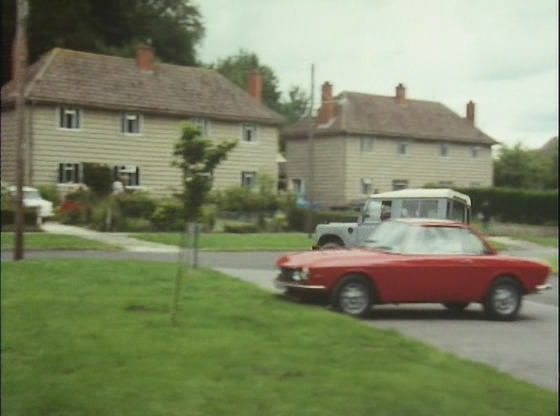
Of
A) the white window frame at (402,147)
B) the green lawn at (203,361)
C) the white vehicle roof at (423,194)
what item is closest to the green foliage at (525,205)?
the white window frame at (402,147)

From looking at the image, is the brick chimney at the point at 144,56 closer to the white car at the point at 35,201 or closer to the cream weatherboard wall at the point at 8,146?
the cream weatherboard wall at the point at 8,146

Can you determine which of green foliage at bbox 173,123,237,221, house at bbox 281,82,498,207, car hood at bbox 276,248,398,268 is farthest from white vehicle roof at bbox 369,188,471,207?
green foliage at bbox 173,123,237,221

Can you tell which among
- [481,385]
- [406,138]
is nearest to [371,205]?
[406,138]

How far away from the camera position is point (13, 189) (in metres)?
5.04

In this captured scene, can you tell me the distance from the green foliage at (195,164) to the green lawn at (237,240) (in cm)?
40

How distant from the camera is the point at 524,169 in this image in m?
5.97

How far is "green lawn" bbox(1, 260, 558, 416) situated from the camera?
13461 millimetres

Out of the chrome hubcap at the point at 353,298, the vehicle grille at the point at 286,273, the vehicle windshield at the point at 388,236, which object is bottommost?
the chrome hubcap at the point at 353,298

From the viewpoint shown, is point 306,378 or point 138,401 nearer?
point 138,401

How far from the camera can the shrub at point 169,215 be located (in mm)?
4426

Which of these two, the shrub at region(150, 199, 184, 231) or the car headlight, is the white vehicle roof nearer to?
the car headlight

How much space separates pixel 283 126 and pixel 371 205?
2.36 metres

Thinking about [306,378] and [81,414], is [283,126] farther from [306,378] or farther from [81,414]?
[306,378]

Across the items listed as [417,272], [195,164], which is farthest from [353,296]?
[195,164]
